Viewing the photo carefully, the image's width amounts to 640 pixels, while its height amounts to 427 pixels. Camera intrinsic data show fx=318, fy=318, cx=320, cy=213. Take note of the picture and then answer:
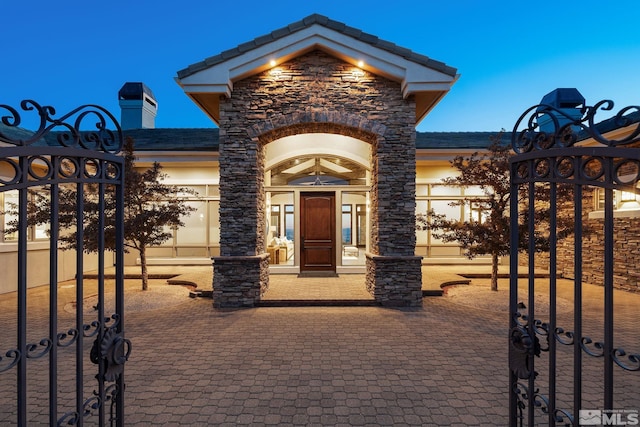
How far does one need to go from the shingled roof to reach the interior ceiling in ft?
13.0

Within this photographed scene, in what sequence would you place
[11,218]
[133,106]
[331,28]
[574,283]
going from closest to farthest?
1. [574,283]
2. [331,28]
3. [11,218]
4. [133,106]

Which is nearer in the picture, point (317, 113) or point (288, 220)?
point (317, 113)

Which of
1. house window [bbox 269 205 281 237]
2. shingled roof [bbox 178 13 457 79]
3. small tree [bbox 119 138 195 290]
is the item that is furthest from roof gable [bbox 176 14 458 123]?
house window [bbox 269 205 281 237]

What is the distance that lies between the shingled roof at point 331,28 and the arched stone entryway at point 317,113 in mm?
22

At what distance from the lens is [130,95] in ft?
55.6

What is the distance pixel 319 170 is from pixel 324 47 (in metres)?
4.11

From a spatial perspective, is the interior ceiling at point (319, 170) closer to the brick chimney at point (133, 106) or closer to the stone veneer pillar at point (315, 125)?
the stone veneer pillar at point (315, 125)

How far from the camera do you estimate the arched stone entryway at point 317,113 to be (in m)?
7.20

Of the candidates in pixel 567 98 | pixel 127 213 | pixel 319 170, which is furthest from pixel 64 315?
pixel 567 98

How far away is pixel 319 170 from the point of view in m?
10.7

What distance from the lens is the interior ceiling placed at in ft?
34.9

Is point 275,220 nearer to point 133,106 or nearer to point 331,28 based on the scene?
point 331,28

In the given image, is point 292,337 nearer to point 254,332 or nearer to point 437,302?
point 254,332

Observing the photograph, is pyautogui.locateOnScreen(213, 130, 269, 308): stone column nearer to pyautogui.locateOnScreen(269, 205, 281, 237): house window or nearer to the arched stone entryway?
the arched stone entryway
